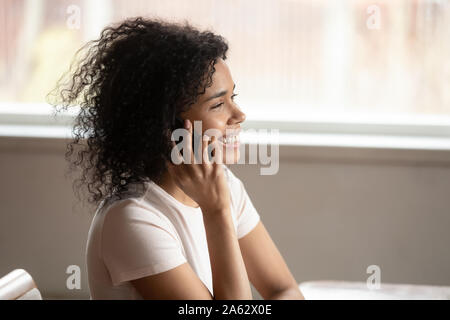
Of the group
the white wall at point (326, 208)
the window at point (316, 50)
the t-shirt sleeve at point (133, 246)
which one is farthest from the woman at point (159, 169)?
the window at point (316, 50)

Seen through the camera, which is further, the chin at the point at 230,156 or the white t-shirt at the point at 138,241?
the chin at the point at 230,156

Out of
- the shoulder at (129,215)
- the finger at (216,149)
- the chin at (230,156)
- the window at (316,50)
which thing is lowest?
the shoulder at (129,215)

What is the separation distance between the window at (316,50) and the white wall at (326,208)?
0.25m

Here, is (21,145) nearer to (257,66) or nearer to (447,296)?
(257,66)

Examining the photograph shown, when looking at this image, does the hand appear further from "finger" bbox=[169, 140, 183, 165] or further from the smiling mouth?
the smiling mouth

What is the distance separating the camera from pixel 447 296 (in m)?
1.30

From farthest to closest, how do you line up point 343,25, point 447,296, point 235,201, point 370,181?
point 343,25
point 370,181
point 235,201
point 447,296

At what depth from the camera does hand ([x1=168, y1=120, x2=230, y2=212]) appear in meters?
1.14

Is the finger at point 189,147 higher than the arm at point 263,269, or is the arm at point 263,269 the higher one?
the finger at point 189,147

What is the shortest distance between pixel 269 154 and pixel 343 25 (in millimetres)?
684

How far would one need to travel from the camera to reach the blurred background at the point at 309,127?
8.45 feet

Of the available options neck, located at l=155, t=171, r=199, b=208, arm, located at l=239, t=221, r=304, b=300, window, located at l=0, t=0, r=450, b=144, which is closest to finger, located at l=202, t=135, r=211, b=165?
neck, located at l=155, t=171, r=199, b=208

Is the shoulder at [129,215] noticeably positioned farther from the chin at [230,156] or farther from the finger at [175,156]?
the chin at [230,156]

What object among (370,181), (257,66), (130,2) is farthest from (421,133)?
(130,2)
